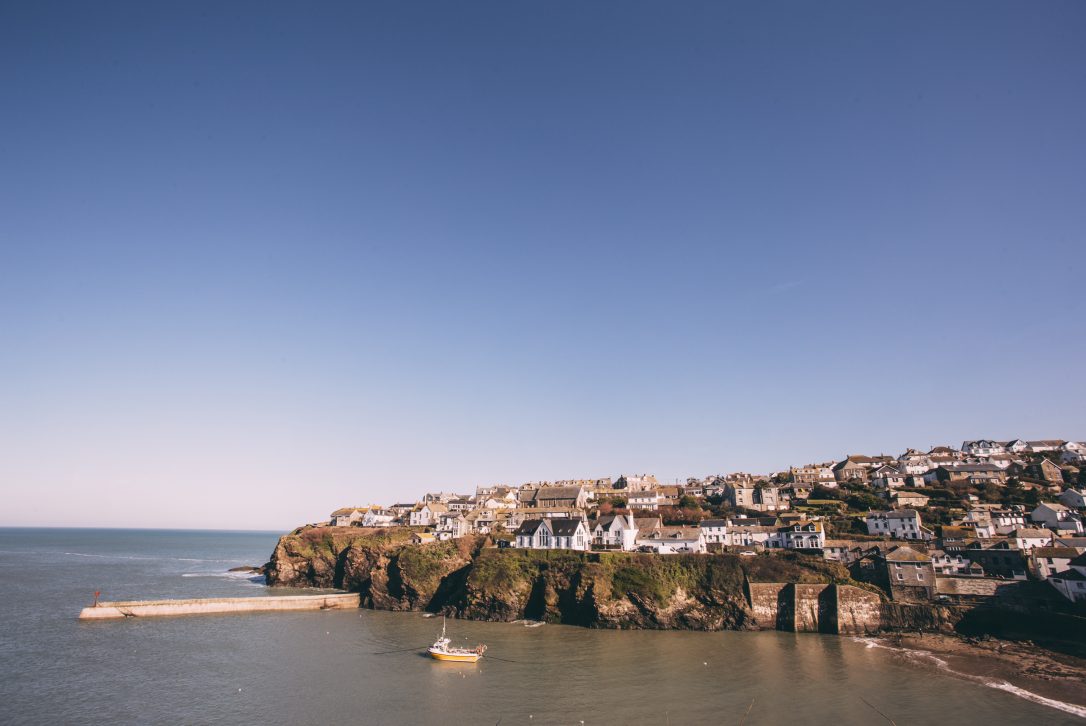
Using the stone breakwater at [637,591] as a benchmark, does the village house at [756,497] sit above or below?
above

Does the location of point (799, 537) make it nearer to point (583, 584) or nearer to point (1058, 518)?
point (583, 584)

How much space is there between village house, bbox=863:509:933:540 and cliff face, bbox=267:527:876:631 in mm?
22380

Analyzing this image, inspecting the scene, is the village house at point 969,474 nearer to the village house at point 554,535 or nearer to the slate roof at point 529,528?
the village house at point 554,535

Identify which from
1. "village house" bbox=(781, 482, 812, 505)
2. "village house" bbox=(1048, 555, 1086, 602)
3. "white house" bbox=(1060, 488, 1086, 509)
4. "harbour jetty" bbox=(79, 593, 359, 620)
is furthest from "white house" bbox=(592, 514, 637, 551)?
"white house" bbox=(1060, 488, 1086, 509)

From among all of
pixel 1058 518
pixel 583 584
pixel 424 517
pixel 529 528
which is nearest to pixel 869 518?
pixel 1058 518

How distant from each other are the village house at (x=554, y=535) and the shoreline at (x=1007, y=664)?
3658cm

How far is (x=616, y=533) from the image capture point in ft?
274

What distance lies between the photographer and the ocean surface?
37781mm

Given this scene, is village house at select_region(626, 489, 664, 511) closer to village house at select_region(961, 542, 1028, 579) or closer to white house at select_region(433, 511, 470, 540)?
white house at select_region(433, 511, 470, 540)

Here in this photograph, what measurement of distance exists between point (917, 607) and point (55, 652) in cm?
8804

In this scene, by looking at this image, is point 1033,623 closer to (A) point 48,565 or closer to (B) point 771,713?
(B) point 771,713

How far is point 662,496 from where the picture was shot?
385 feet

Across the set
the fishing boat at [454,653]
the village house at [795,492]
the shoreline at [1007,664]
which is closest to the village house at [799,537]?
the shoreline at [1007,664]

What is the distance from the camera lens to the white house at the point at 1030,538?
2805 inches
